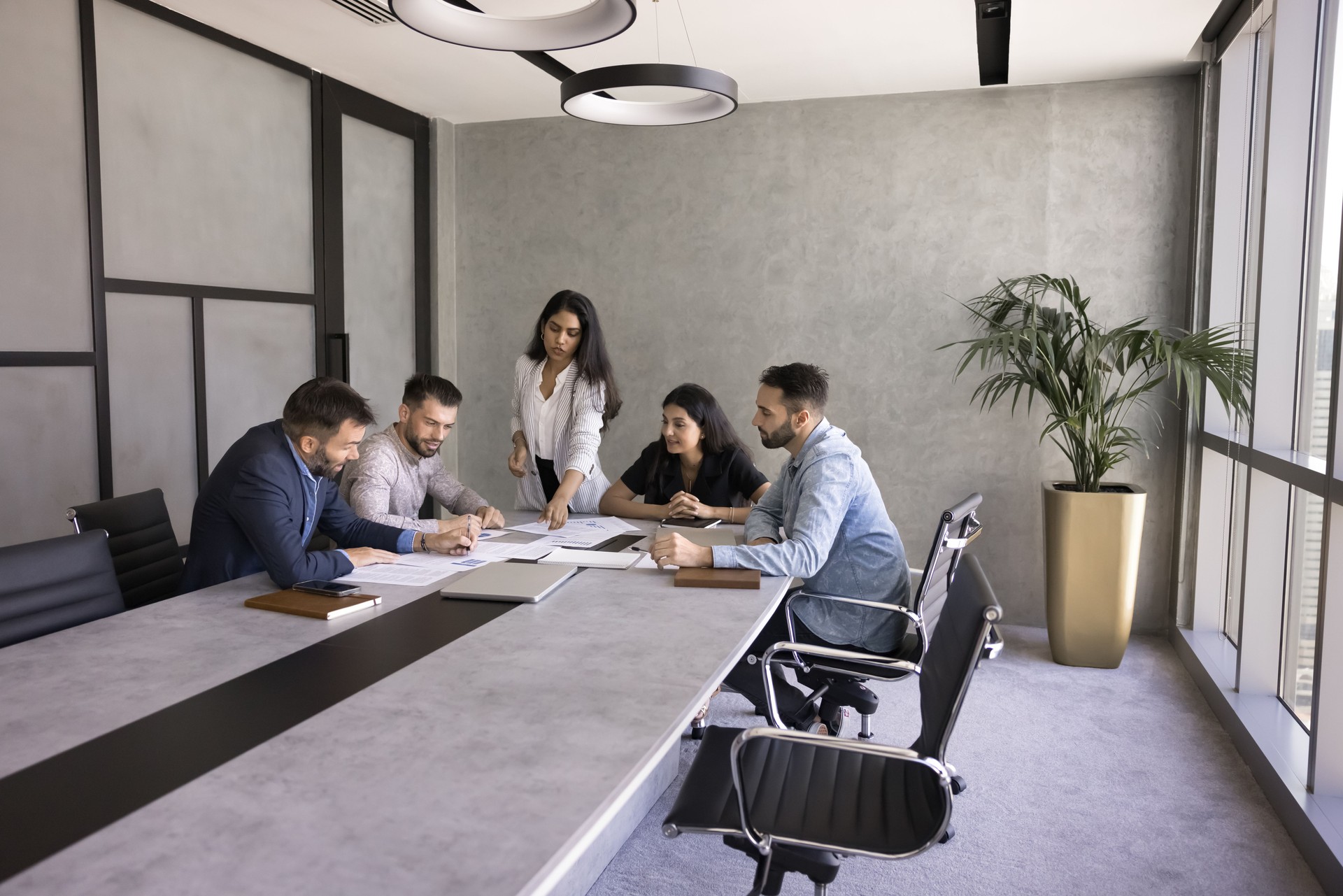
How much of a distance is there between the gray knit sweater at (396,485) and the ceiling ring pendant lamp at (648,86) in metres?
1.34

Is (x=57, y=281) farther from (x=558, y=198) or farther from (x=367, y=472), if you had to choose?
(x=558, y=198)

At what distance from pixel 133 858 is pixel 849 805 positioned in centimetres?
128

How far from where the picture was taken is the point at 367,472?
10.8 feet

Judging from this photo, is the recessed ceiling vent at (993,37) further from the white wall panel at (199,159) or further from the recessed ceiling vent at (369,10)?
the white wall panel at (199,159)

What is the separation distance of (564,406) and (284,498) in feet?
5.08

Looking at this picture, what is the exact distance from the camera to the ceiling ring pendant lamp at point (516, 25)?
245 centimetres

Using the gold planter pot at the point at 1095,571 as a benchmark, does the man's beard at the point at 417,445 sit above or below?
above

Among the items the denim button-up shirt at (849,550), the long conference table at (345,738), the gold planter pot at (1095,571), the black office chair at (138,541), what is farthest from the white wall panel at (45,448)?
the gold planter pot at (1095,571)

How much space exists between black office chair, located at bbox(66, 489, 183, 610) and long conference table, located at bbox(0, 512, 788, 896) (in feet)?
2.50

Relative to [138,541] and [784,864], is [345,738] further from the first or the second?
[138,541]

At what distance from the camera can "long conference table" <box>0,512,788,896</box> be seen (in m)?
1.16

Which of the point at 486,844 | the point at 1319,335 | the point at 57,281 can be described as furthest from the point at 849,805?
the point at 57,281

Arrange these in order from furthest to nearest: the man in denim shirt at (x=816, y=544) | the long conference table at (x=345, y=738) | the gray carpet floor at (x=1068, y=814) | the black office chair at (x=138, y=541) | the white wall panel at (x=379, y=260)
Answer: the white wall panel at (x=379, y=260) → the black office chair at (x=138, y=541) → the man in denim shirt at (x=816, y=544) → the gray carpet floor at (x=1068, y=814) → the long conference table at (x=345, y=738)

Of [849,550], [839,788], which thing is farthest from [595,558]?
[839,788]
